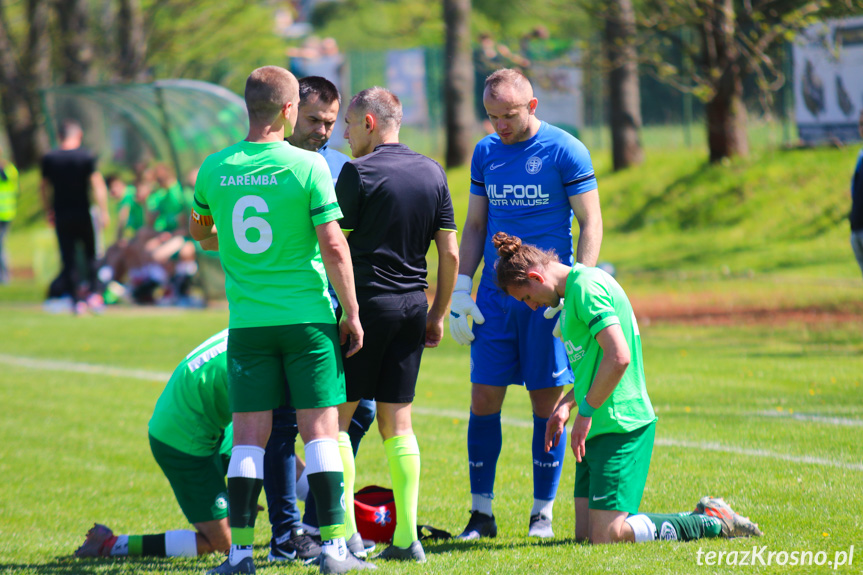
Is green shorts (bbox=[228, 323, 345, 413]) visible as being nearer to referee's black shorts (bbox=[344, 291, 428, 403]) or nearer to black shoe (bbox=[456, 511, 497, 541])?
referee's black shorts (bbox=[344, 291, 428, 403])

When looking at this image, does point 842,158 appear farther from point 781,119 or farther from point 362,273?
point 362,273

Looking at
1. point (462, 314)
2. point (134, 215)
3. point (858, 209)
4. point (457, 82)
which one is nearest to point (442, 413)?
point (462, 314)

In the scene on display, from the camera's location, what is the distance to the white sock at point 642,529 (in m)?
4.26

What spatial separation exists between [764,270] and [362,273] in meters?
12.0

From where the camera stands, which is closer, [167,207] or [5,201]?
[167,207]

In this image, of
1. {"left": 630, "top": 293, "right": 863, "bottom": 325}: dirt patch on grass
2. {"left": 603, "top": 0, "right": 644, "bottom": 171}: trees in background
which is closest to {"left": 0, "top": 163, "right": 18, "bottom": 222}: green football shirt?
{"left": 603, "top": 0, "right": 644, "bottom": 171}: trees in background

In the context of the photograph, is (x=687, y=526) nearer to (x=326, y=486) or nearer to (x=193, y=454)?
(x=326, y=486)

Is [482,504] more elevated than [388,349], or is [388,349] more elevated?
[388,349]

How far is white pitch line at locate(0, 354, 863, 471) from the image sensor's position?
5680 mm

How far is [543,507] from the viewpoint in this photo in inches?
188

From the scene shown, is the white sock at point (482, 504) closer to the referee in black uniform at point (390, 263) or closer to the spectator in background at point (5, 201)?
the referee in black uniform at point (390, 263)

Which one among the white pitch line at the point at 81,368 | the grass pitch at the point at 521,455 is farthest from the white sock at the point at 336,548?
the white pitch line at the point at 81,368

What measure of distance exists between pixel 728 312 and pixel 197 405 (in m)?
9.40

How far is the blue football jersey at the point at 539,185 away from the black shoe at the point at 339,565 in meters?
1.67
